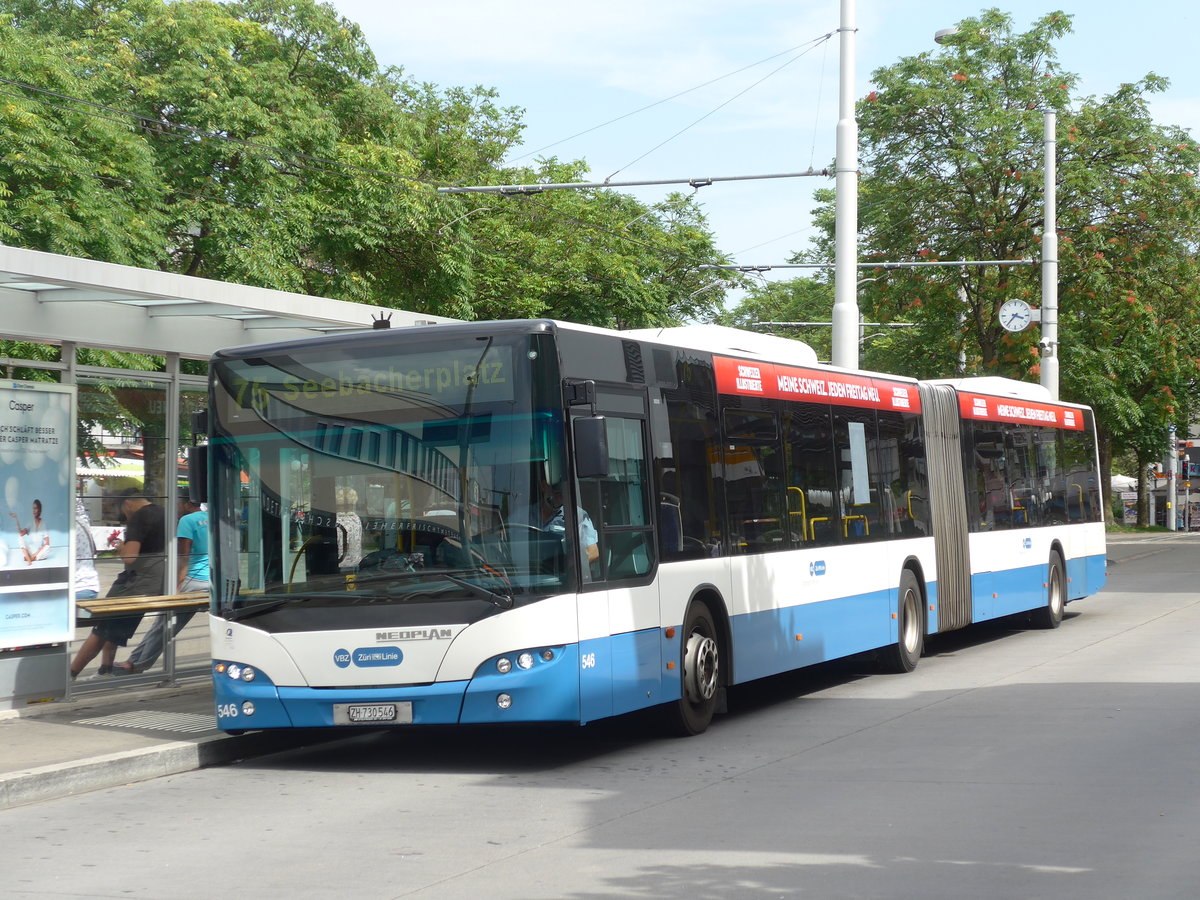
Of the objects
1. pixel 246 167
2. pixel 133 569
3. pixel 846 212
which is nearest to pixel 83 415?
pixel 133 569

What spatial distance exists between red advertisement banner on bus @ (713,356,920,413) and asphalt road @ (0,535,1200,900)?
2.59 m

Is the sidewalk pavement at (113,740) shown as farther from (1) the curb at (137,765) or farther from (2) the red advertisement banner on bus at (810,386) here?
(2) the red advertisement banner on bus at (810,386)

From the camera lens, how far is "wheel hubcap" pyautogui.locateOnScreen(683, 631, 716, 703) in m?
11.3

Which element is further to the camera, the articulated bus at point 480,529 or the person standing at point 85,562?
the person standing at point 85,562

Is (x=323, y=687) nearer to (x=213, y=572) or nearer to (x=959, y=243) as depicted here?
(x=213, y=572)

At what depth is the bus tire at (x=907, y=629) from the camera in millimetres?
15633

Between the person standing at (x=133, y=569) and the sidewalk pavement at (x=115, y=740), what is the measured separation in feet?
1.00

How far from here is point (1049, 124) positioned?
107ft

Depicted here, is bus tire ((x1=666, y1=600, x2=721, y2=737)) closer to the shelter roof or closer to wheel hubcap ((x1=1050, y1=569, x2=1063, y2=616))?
the shelter roof

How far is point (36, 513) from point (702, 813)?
20.8ft

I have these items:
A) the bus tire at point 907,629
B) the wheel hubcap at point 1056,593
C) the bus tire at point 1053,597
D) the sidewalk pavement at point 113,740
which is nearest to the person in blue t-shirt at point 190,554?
the sidewalk pavement at point 113,740

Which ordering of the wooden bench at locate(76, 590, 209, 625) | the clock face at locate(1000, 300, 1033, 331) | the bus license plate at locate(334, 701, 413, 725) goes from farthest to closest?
the clock face at locate(1000, 300, 1033, 331)
the wooden bench at locate(76, 590, 209, 625)
the bus license plate at locate(334, 701, 413, 725)

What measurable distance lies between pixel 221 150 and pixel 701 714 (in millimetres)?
23873

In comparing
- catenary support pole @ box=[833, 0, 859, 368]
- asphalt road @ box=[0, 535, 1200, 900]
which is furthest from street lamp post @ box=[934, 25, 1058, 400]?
asphalt road @ box=[0, 535, 1200, 900]
